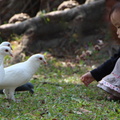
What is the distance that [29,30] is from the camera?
30.7 ft

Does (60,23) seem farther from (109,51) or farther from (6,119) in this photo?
(6,119)

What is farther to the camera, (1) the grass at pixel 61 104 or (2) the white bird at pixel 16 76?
(2) the white bird at pixel 16 76

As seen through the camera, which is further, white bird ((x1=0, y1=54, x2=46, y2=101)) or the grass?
white bird ((x1=0, y1=54, x2=46, y2=101))

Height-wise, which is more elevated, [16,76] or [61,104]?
[16,76]

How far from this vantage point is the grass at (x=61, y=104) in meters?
3.20

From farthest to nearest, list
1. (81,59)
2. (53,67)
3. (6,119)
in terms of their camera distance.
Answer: (81,59) < (53,67) < (6,119)

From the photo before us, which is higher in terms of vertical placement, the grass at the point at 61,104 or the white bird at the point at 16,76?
the white bird at the point at 16,76

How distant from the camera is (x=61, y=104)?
12.4 feet

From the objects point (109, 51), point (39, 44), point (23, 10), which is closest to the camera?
point (109, 51)

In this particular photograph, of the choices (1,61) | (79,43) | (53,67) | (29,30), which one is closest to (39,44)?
(29,30)

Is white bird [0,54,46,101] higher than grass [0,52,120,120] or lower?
higher

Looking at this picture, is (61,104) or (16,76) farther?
(16,76)

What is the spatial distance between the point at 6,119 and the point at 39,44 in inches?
259

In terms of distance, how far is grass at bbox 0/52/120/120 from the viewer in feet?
10.5
